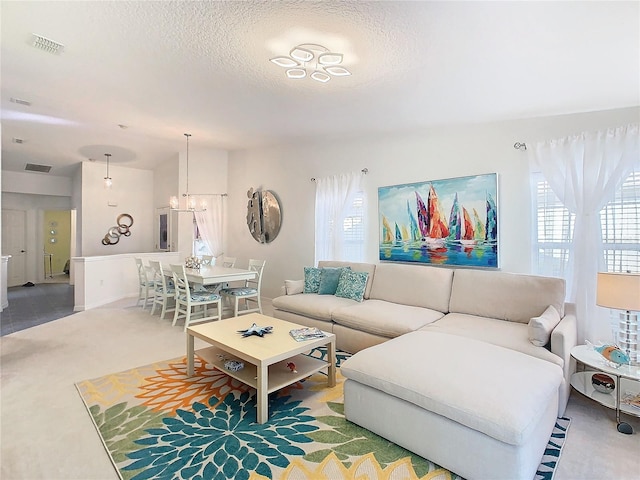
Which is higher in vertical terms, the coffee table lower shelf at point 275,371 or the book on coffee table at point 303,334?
the book on coffee table at point 303,334

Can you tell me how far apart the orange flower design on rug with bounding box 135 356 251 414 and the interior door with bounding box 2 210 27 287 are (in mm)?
8257

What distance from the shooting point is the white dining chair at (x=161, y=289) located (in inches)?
194

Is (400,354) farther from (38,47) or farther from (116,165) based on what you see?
(116,165)

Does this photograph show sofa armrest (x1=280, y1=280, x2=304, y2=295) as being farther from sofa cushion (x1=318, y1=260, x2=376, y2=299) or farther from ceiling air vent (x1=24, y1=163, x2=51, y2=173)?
ceiling air vent (x1=24, y1=163, x2=51, y2=173)

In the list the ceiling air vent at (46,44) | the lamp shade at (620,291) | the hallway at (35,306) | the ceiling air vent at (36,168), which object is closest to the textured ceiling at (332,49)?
the ceiling air vent at (46,44)

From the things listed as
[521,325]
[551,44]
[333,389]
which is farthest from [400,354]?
[551,44]

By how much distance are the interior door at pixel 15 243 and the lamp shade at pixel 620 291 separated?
11.4 meters

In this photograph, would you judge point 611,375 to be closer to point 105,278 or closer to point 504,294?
point 504,294

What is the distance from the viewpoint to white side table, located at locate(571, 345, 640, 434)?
2121mm

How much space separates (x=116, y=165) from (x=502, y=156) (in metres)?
7.71

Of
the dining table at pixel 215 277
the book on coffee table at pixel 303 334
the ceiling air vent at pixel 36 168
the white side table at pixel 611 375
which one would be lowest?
the white side table at pixel 611 375

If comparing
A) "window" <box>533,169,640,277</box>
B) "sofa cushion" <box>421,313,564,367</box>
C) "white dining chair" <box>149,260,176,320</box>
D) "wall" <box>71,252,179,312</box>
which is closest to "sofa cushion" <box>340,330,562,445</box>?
"sofa cushion" <box>421,313,564,367</box>

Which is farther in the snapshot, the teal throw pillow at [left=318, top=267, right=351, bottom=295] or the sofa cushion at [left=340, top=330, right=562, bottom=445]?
the teal throw pillow at [left=318, top=267, right=351, bottom=295]

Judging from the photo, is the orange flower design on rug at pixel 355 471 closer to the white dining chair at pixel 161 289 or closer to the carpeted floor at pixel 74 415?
the carpeted floor at pixel 74 415
